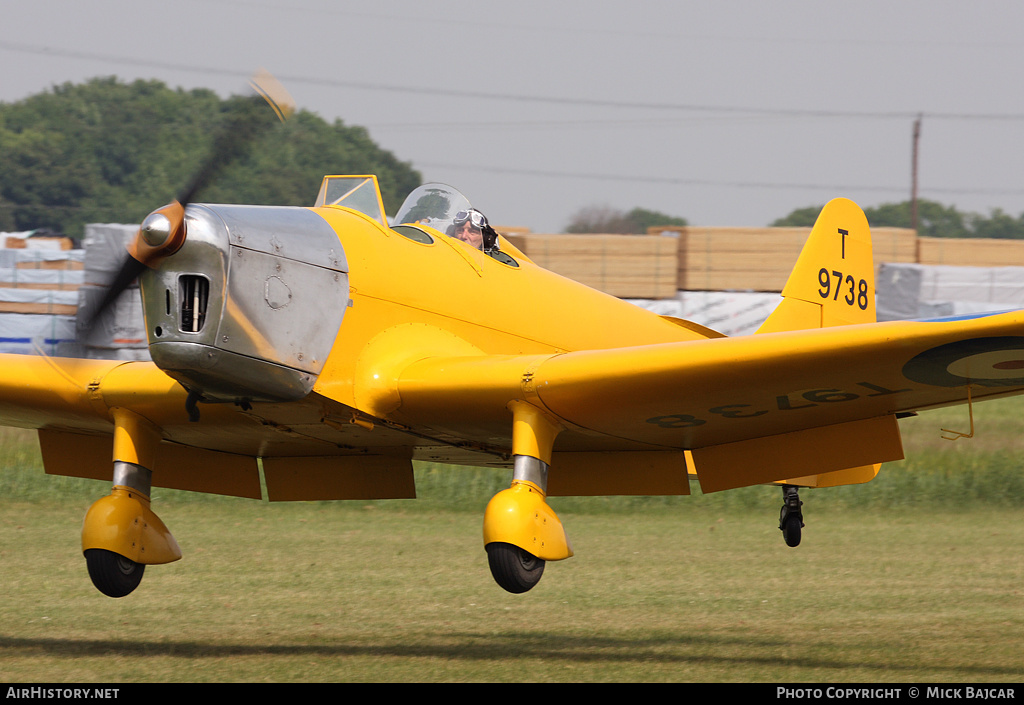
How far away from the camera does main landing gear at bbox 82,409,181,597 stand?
7.75 metres

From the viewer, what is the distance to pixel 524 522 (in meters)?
6.53

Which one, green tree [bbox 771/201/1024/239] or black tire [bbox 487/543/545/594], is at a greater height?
green tree [bbox 771/201/1024/239]

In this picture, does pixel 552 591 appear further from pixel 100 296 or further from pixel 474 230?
pixel 100 296

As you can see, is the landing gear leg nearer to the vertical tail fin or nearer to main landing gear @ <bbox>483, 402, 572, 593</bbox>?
the vertical tail fin

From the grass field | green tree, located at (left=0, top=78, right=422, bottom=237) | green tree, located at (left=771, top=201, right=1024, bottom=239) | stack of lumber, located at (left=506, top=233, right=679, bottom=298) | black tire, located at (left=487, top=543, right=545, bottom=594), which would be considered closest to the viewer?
black tire, located at (left=487, top=543, right=545, bottom=594)

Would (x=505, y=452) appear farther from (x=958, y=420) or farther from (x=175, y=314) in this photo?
(x=958, y=420)

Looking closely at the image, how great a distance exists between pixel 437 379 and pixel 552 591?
5.46m

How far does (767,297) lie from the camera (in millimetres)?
28484

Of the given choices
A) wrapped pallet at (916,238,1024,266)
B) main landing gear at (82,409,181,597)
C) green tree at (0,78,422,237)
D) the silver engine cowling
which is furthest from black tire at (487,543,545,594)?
wrapped pallet at (916,238,1024,266)

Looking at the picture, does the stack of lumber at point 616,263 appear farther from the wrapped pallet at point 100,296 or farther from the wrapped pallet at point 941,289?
the wrapped pallet at point 100,296

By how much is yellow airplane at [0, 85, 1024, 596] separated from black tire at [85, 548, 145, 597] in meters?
0.02

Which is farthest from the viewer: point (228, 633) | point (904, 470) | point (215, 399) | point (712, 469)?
point (904, 470)

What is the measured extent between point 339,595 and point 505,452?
3.64 metres
